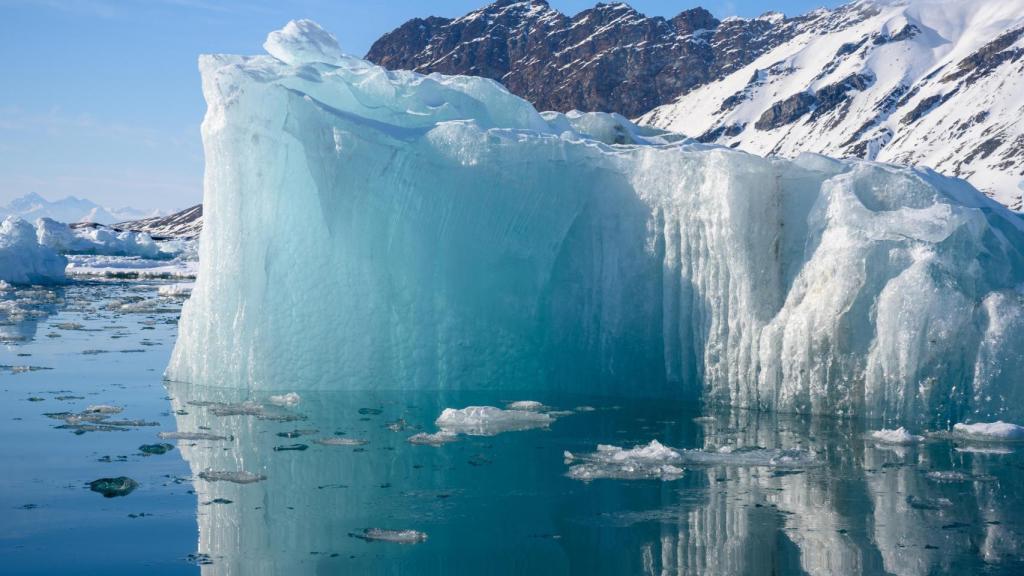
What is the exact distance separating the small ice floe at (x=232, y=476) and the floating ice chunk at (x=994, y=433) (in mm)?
5737

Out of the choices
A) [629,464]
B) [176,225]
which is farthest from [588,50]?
[629,464]

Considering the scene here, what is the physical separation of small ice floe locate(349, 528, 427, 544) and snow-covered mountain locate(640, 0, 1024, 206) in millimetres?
84360

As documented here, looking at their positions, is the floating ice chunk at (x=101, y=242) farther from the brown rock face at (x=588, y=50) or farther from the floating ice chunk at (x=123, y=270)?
the brown rock face at (x=588, y=50)

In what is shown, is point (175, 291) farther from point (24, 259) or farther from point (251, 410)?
point (251, 410)

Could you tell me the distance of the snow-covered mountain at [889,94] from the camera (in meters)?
101

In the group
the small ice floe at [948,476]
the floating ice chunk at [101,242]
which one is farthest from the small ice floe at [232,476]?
the floating ice chunk at [101,242]

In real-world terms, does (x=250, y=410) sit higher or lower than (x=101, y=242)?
lower

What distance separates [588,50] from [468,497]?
164 metres

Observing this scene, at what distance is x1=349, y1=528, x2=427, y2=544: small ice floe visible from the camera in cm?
577

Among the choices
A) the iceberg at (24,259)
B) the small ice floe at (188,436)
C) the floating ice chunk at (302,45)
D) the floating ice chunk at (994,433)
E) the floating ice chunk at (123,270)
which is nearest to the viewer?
the small ice floe at (188,436)

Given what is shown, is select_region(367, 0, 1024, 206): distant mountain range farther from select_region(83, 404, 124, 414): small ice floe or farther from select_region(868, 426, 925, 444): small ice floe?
select_region(83, 404, 124, 414): small ice floe

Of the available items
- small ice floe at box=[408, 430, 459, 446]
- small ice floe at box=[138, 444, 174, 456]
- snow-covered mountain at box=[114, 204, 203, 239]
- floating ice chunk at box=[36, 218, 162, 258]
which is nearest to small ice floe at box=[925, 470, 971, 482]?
small ice floe at box=[408, 430, 459, 446]

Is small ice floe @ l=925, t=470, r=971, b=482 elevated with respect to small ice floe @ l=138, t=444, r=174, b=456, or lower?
lower

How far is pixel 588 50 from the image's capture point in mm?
165750
